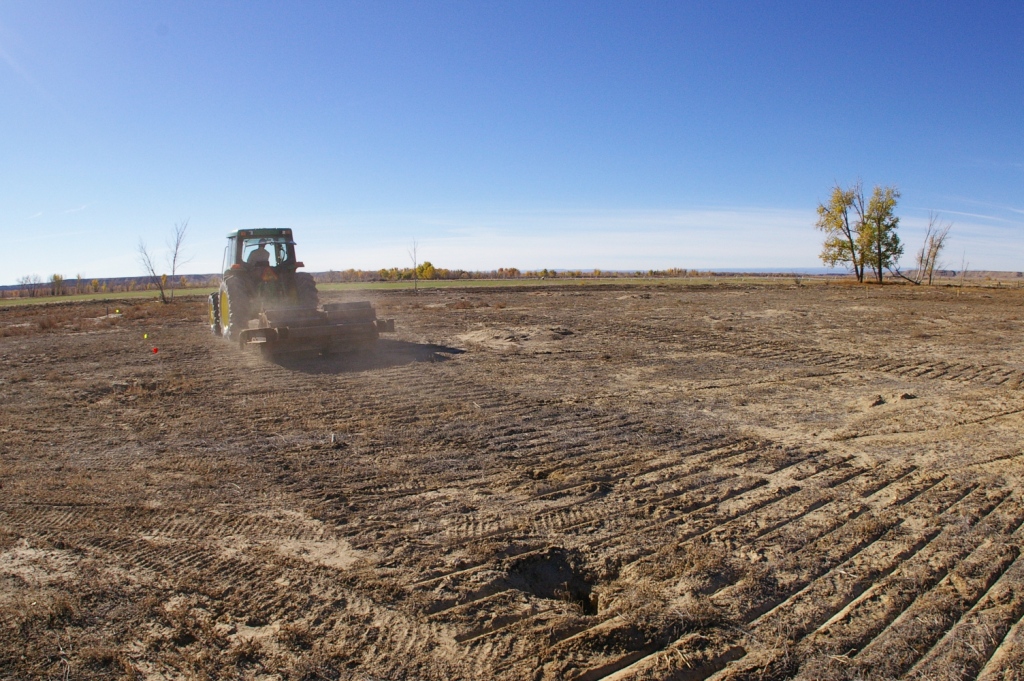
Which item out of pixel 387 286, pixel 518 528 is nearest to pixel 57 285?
pixel 387 286

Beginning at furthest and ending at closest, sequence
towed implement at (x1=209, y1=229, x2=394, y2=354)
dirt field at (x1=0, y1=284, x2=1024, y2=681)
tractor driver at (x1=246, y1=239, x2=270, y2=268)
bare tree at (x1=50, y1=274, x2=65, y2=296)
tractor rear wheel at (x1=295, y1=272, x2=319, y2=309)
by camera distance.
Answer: bare tree at (x1=50, y1=274, x2=65, y2=296), tractor rear wheel at (x1=295, y1=272, x2=319, y2=309), tractor driver at (x1=246, y1=239, x2=270, y2=268), towed implement at (x1=209, y1=229, x2=394, y2=354), dirt field at (x1=0, y1=284, x2=1024, y2=681)

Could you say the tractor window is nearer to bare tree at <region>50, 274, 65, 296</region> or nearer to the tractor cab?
the tractor cab

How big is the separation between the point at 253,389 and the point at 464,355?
401 cm

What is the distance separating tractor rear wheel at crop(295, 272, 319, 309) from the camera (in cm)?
1298

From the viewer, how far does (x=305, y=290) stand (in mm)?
13086

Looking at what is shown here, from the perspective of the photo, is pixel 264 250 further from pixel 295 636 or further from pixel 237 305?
pixel 295 636

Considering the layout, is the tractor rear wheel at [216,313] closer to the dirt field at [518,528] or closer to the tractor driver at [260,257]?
the tractor driver at [260,257]

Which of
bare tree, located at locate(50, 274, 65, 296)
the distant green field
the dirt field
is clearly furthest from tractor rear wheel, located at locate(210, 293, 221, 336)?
bare tree, located at locate(50, 274, 65, 296)

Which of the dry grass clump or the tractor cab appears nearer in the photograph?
the dry grass clump

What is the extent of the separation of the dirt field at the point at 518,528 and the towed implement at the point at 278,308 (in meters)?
1.75

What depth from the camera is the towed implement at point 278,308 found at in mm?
10797

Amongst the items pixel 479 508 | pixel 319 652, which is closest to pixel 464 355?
pixel 479 508

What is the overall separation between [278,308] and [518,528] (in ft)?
26.9

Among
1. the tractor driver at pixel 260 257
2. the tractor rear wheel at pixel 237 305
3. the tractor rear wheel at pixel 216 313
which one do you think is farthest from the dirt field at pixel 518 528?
the tractor rear wheel at pixel 216 313
